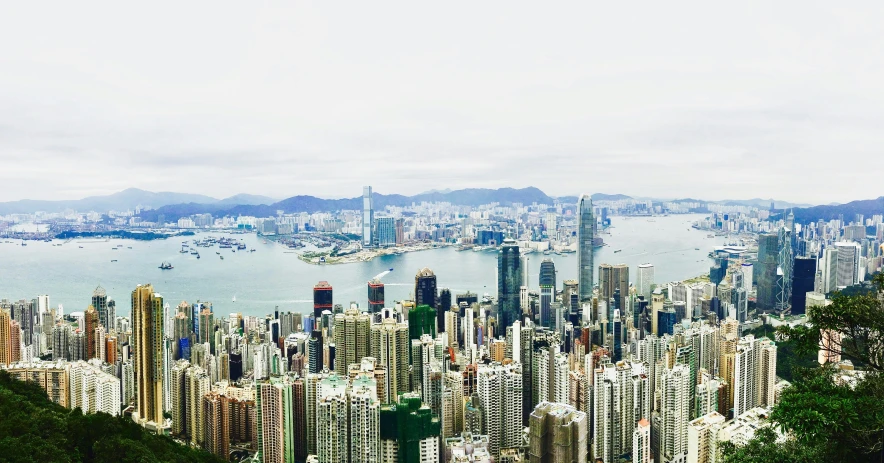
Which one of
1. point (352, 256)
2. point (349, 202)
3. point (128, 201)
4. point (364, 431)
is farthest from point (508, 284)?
point (128, 201)

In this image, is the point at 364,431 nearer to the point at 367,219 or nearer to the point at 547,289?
the point at 547,289

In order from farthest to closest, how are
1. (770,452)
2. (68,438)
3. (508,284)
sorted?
(508,284) → (68,438) → (770,452)

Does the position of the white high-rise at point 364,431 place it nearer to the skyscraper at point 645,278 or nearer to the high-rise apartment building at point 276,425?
the high-rise apartment building at point 276,425

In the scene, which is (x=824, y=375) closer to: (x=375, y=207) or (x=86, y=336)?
(x=86, y=336)

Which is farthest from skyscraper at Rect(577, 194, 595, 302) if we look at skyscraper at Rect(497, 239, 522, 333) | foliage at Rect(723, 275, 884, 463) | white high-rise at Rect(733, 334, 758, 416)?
foliage at Rect(723, 275, 884, 463)

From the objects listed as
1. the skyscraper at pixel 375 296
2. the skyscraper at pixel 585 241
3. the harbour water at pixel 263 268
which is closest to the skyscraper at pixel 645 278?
the harbour water at pixel 263 268

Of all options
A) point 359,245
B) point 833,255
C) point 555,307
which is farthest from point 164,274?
point 833,255
